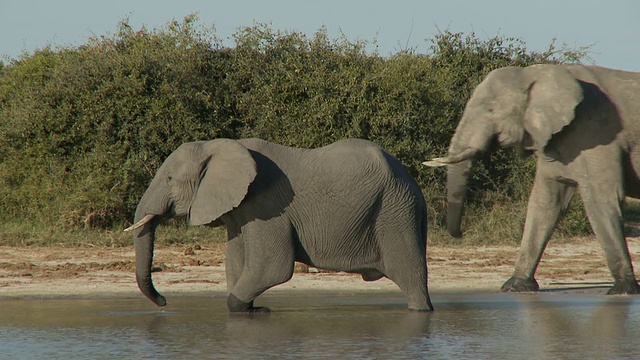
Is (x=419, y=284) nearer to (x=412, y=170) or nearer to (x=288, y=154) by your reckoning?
(x=288, y=154)

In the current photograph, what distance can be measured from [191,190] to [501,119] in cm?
338

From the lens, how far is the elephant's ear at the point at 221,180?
805cm

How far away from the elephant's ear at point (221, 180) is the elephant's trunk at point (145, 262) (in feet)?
1.20

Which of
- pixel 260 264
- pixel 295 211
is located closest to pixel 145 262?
pixel 260 264

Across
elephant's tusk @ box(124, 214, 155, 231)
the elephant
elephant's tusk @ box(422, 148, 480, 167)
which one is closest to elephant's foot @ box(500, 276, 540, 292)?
elephant's tusk @ box(422, 148, 480, 167)

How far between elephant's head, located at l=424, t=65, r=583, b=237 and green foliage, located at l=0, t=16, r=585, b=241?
4.31 m

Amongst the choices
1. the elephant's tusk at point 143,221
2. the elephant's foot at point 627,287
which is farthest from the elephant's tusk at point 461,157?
the elephant's tusk at point 143,221

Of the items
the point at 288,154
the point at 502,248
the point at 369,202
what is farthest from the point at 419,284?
the point at 502,248

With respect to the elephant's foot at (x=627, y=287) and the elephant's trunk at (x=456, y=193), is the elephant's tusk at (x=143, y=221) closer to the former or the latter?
the elephant's trunk at (x=456, y=193)

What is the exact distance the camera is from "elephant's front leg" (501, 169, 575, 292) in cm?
1039

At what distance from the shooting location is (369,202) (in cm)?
820

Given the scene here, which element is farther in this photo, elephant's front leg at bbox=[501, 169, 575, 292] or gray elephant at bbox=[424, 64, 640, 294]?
elephant's front leg at bbox=[501, 169, 575, 292]

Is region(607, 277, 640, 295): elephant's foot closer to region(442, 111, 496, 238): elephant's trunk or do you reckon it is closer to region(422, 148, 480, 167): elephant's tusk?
region(442, 111, 496, 238): elephant's trunk

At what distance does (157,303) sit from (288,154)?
155cm
